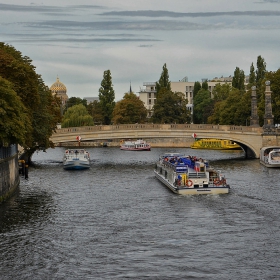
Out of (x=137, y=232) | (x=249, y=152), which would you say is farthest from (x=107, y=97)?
(x=137, y=232)

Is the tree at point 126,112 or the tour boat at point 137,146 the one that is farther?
the tree at point 126,112

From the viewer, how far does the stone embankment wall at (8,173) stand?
6581cm

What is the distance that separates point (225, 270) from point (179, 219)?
15.8 m

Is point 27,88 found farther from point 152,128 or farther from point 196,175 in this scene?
point 152,128

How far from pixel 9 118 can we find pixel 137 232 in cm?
1547

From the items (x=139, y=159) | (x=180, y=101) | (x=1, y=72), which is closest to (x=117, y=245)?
(x=1, y=72)

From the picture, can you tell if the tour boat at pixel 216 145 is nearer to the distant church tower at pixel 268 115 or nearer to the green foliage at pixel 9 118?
the distant church tower at pixel 268 115

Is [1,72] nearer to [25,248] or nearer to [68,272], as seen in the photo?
[25,248]

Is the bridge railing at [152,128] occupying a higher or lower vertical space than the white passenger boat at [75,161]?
higher

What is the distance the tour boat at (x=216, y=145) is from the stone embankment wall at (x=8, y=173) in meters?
83.0

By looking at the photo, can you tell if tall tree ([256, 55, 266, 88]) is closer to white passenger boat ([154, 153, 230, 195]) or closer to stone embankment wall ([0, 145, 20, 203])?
white passenger boat ([154, 153, 230, 195])

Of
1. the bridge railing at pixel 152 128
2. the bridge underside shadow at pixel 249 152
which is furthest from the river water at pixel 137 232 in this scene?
the bridge underside shadow at pixel 249 152

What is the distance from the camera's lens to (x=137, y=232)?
180 feet

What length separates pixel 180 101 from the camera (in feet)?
642
